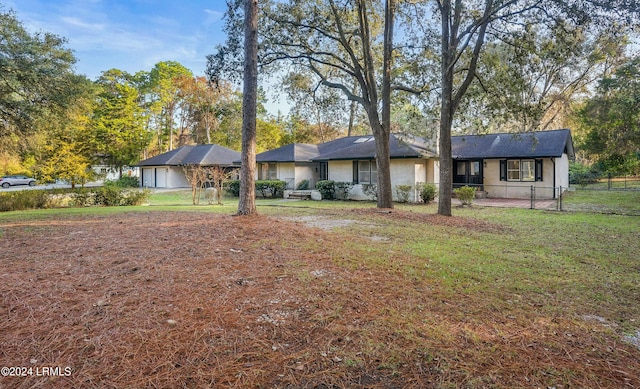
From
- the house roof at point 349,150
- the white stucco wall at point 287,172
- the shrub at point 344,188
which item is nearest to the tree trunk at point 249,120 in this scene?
the house roof at point 349,150

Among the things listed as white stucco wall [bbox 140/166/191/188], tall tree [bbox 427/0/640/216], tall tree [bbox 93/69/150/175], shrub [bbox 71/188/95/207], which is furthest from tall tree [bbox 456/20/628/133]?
tall tree [bbox 93/69/150/175]

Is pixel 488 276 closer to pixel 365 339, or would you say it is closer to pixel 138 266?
pixel 365 339

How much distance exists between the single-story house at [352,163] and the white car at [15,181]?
28.1 metres

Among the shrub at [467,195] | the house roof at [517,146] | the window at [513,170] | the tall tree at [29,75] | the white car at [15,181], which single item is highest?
the tall tree at [29,75]

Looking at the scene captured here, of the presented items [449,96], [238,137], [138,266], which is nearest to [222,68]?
[449,96]

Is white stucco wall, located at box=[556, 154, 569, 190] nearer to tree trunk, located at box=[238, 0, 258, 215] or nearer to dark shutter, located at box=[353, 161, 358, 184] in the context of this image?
dark shutter, located at box=[353, 161, 358, 184]

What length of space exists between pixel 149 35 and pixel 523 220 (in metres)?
21.2

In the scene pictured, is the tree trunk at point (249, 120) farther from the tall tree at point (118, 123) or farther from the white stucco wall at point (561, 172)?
the tall tree at point (118, 123)

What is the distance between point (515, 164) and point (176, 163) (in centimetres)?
2808

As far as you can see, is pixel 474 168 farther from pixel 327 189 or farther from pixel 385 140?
pixel 385 140

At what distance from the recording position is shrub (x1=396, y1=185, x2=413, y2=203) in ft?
61.9

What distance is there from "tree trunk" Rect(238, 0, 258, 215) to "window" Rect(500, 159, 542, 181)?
1787 cm

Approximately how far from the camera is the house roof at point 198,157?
32134 millimetres

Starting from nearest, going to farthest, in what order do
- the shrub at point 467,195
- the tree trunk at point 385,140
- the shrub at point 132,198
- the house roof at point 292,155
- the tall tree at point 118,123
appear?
1. the tree trunk at point 385,140
2. the shrub at point 467,195
3. the shrub at point 132,198
4. the house roof at point 292,155
5. the tall tree at point 118,123
